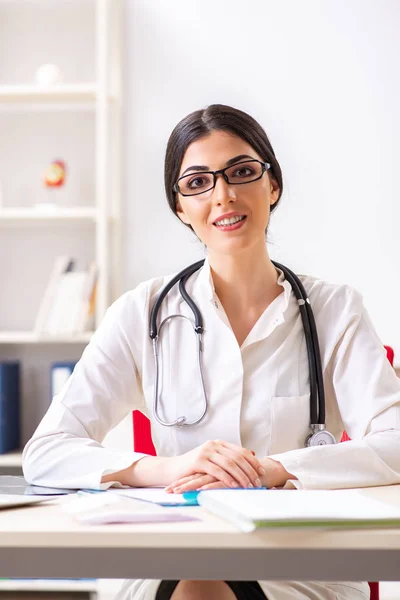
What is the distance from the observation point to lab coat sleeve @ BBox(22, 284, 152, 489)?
4.13 ft

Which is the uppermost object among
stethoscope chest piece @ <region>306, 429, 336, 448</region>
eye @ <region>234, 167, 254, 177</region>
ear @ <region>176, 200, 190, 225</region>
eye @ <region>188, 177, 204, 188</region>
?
eye @ <region>234, 167, 254, 177</region>

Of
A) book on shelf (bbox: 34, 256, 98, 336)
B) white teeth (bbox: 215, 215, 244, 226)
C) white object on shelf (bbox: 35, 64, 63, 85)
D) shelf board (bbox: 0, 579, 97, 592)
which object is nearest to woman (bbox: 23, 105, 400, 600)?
white teeth (bbox: 215, 215, 244, 226)

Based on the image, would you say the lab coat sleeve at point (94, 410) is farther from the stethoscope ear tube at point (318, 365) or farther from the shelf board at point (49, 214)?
the shelf board at point (49, 214)

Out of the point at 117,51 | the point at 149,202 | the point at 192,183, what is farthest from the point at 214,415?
the point at 117,51

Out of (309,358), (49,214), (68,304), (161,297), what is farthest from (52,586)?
(309,358)

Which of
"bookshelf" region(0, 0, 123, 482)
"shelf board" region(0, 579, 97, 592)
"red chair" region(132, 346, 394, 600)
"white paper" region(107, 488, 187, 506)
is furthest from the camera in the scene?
"bookshelf" region(0, 0, 123, 482)

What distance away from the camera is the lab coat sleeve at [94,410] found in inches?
49.6

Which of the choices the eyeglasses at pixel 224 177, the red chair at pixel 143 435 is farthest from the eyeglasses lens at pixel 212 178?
the red chair at pixel 143 435

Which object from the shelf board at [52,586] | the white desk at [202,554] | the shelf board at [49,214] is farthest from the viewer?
the shelf board at [49,214]

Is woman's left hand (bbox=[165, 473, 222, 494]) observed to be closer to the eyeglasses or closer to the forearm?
the forearm

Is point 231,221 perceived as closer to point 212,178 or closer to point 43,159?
point 212,178

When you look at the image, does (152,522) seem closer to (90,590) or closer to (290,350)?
(290,350)

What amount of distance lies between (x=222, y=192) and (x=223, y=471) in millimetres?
603

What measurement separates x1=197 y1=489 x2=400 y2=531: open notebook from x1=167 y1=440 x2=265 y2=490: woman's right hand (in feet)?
0.52
